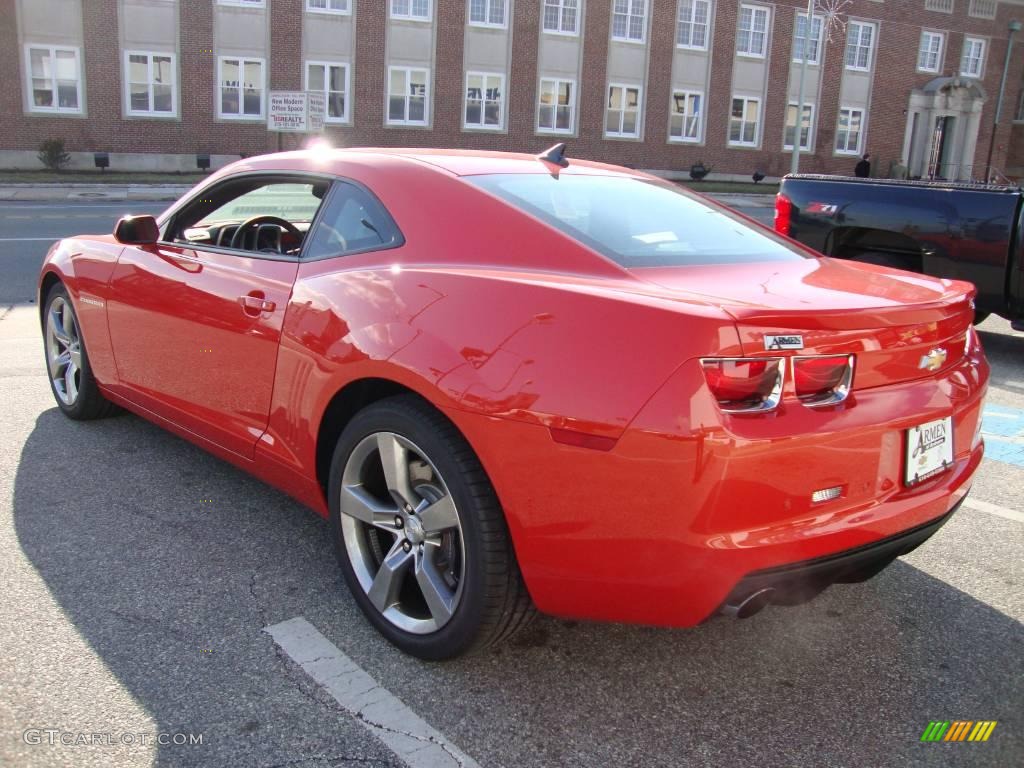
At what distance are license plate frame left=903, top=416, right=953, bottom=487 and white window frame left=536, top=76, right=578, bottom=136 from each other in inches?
1392

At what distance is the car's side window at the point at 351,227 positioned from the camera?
3.15 metres

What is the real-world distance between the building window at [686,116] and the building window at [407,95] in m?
11.0

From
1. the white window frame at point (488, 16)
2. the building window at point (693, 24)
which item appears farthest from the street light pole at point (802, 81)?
the white window frame at point (488, 16)

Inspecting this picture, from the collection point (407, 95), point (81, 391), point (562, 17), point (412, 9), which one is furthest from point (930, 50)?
point (81, 391)

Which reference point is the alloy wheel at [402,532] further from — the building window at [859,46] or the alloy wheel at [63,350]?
the building window at [859,46]

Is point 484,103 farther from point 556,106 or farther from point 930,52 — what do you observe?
point 930,52

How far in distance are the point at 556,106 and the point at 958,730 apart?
3623 centimetres

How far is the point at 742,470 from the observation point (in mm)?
2258

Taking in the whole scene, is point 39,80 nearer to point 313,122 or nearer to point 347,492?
point 313,122

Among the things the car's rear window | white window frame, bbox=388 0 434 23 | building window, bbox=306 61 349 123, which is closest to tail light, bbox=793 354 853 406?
the car's rear window

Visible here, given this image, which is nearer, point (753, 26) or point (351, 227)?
point (351, 227)

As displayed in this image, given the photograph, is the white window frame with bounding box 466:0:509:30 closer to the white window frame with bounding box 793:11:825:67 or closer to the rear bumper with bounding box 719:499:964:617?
the white window frame with bounding box 793:11:825:67

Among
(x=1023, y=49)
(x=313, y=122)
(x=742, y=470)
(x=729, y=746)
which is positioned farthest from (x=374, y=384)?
(x=1023, y=49)

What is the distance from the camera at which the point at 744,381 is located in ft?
7.54
